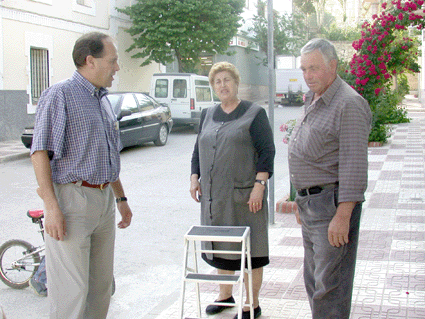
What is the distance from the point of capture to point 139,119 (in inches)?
567

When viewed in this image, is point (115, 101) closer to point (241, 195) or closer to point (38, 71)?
point (38, 71)

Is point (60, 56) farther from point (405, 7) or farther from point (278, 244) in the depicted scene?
point (278, 244)

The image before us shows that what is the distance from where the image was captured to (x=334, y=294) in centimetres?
303

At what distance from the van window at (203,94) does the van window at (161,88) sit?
3.61 feet

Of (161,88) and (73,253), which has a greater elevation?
(161,88)

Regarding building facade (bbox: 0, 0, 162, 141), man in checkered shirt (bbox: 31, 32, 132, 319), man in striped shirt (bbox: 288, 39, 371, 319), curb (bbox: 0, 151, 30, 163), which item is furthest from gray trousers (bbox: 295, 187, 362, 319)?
building facade (bbox: 0, 0, 162, 141)

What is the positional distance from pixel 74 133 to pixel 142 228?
13.3ft

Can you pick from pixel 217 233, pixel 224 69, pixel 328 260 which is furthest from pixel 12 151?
pixel 328 260

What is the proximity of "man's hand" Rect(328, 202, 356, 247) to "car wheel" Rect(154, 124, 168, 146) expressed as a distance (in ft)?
41.8

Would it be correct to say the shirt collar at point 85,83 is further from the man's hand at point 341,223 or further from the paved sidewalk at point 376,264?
the paved sidewalk at point 376,264

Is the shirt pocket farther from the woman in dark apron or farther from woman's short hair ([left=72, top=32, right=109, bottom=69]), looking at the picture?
woman's short hair ([left=72, top=32, right=109, bottom=69])

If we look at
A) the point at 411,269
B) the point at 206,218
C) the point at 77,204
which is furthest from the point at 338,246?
the point at 411,269

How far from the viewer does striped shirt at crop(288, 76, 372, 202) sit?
2852 mm

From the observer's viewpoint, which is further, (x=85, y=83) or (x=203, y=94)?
(x=203, y=94)
